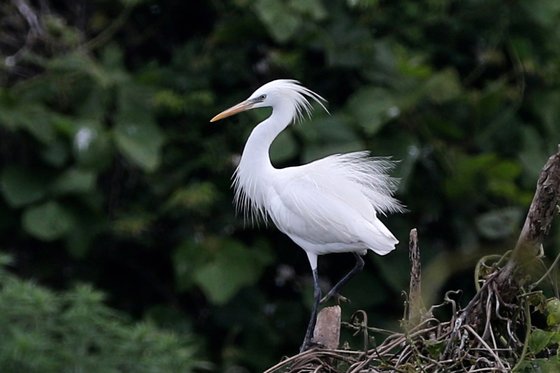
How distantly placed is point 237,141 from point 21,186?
1035 millimetres

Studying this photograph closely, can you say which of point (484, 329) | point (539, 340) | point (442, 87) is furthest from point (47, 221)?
Result: point (539, 340)

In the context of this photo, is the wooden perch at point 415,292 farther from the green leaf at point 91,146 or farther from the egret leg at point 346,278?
the green leaf at point 91,146

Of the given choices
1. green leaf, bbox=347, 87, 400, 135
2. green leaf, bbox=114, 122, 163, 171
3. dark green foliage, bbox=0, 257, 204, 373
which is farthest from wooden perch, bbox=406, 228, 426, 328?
green leaf, bbox=114, 122, 163, 171

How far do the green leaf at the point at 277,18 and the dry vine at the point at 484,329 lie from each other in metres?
3.07

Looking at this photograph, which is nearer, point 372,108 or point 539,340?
point 539,340

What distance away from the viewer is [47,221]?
6.09 metres

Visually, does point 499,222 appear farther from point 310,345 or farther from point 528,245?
point 528,245

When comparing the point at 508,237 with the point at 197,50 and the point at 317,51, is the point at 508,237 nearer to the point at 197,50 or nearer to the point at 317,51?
the point at 317,51

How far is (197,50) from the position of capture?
263 inches

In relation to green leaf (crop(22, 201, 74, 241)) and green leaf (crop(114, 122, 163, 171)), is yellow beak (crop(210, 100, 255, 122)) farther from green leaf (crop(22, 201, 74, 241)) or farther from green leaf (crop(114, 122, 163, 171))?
green leaf (crop(22, 201, 74, 241))

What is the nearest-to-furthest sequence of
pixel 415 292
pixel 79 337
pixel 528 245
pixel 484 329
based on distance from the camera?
1. pixel 528 245
2. pixel 484 329
3. pixel 415 292
4. pixel 79 337

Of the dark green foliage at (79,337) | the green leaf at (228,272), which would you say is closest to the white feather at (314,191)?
the dark green foliage at (79,337)

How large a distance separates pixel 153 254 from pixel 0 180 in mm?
980

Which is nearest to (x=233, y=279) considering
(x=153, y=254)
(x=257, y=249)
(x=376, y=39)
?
(x=257, y=249)
